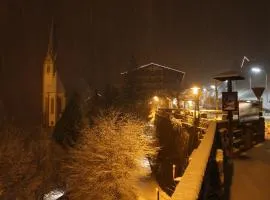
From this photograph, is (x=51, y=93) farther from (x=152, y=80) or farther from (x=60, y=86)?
(x=152, y=80)

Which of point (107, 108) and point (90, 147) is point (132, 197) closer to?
point (90, 147)

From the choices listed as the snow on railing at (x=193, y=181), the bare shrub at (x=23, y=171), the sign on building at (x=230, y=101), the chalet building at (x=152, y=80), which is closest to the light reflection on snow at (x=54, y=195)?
the bare shrub at (x=23, y=171)

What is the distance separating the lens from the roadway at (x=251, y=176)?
22.6 ft

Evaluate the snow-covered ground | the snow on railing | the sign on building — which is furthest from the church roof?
the snow on railing

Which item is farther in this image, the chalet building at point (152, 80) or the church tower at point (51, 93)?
the church tower at point (51, 93)

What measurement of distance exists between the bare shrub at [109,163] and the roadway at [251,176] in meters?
12.2

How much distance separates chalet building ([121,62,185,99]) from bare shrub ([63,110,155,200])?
1400 centimetres

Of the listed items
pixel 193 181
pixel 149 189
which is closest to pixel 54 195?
pixel 149 189

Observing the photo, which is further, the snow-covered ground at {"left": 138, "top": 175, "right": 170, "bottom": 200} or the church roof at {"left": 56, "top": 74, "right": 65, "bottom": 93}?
the church roof at {"left": 56, "top": 74, "right": 65, "bottom": 93}

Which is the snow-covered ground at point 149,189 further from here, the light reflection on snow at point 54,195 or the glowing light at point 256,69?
the glowing light at point 256,69

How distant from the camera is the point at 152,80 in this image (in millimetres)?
45000

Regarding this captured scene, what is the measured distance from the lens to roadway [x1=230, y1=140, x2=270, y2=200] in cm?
689

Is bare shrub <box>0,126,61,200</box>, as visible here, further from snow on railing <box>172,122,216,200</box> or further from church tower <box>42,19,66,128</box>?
church tower <box>42,19,66,128</box>

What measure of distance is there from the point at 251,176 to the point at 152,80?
1457 inches
